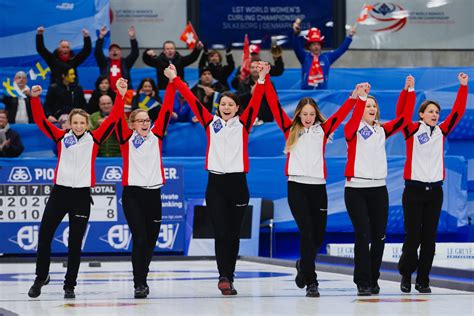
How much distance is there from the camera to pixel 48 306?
32.8 feet

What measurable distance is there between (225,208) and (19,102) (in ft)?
33.2

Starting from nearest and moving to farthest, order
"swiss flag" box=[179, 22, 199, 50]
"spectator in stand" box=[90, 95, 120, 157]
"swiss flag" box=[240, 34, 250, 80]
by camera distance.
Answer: "spectator in stand" box=[90, 95, 120, 157], "swiss flag" box=[240, 34, 250, 80], "swiss flag" box=[179, 22, 199, 50]

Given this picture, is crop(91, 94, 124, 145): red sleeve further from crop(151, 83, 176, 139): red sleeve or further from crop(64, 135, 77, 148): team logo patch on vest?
crop(151, 83, 176, 139): red sleeve

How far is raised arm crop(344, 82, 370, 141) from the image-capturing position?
1098 centimetres

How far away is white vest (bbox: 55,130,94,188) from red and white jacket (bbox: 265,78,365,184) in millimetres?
1874

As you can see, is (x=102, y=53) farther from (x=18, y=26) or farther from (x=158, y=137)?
(x=158, y=137)

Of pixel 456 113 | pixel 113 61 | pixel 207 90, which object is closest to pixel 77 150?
pixel 456 113

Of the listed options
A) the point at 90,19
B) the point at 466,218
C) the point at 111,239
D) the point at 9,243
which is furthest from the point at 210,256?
the point at 90,19

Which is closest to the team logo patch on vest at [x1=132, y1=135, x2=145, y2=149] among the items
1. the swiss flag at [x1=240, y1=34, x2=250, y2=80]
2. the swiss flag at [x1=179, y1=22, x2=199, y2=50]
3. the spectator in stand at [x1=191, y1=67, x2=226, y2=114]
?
the spectator in stand at [x1=191, y1=67, x2=226, y2=114]

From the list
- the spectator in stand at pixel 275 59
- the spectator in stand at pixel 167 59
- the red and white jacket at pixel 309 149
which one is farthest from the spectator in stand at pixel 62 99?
the red and white jacket at pixel 309 149

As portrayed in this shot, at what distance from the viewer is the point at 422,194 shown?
1128cm

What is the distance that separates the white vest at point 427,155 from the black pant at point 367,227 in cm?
47

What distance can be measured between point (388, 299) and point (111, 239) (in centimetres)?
845

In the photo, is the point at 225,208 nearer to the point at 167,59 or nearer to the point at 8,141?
the point at 8,141
